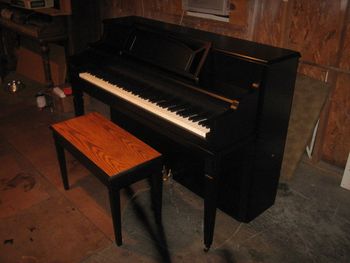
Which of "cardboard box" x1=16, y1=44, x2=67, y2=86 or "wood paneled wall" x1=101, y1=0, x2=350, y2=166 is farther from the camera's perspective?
"cardboard box" x1=16, y1=44, x2=67, y2=86

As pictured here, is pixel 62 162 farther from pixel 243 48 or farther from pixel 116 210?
pixel 243 48

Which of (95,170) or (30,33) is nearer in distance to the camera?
(95,170)

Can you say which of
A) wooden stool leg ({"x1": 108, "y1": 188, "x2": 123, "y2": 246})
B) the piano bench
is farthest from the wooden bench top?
wooden stool leg ({"x1": 108, "y1": 188, "x2": 123, "y2": 246})

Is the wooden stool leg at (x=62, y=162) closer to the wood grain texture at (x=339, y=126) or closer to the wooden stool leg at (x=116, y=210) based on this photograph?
the wooden stool leg at (x=116, y=210)

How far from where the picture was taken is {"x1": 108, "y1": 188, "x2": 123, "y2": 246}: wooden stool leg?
6.39 ft

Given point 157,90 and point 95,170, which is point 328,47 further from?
point 95,170

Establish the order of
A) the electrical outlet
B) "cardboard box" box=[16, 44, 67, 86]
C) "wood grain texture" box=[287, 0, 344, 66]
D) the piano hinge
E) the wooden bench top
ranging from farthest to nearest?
"cardboard box" box=[16, 44, 67, 86] → the electrical outlet → "wood grain texture" box=[287, 0, 344, 66] → the wooden bench top → the piano hinge

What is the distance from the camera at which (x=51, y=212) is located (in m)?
2.49

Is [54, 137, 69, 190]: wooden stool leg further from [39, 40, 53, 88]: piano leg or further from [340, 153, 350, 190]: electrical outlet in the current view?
[340, 153, 350, 190]: electrical outlet

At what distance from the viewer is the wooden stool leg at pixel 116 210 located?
76.7 inches

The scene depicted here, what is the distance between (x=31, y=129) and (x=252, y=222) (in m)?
2.41

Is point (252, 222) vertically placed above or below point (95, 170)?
below

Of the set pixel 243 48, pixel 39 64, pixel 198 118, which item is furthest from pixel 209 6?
pixel 39 64

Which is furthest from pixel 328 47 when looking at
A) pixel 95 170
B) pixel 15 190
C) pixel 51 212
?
pixel 15 190
